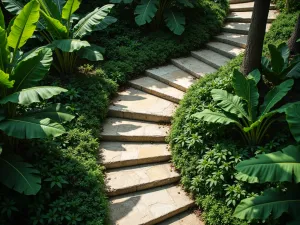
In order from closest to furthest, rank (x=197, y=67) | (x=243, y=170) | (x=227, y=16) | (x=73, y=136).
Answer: (x=243, y=170) < (x=73, y=136) < (x=197, y=67) < (x=227, y=16)

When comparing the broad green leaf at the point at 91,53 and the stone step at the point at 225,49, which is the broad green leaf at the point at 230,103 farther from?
the stone step at the point at 225,49

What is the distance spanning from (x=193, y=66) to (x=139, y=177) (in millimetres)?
3698

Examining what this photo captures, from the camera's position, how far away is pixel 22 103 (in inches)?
180

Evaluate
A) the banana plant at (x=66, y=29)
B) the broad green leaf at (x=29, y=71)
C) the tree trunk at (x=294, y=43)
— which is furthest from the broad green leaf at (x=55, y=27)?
the tree trunk at (x=294, y=43)

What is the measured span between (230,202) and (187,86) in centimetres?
335

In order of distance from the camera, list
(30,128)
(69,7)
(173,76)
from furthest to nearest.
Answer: (173,76) → (69,7) → (30,128)

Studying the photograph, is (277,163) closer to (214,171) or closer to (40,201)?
(214,171)

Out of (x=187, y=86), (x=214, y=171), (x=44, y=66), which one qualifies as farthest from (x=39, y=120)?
(x=187, y=86)

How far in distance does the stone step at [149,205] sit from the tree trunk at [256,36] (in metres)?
2.89

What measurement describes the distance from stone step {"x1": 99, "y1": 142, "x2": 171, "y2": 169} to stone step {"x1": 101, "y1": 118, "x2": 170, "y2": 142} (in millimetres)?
109

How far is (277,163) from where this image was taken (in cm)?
443

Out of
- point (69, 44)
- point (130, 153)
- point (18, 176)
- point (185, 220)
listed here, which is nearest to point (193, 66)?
point (130, 153)

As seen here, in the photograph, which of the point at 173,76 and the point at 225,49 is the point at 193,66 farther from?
the point at 225,49

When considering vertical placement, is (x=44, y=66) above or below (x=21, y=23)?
below
